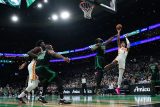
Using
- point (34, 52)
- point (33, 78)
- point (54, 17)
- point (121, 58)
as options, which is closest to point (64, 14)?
point (54, 17)

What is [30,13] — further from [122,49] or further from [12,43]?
[122,49]

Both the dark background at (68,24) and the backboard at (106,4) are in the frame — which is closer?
the backboard at (106,4)

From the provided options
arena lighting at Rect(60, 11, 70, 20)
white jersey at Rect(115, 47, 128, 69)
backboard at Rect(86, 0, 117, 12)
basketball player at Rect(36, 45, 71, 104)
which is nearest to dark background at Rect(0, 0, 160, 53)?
arena lighting at Rect(60, 11, 70, 20)

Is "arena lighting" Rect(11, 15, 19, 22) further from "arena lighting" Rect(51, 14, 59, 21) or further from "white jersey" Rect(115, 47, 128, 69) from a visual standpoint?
"white jersey" Rect(115, 47, 128, 69)

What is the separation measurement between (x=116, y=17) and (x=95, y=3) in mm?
23242

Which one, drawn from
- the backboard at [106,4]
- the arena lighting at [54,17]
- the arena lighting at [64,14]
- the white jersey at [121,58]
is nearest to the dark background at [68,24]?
the arena lighting at [54,17]

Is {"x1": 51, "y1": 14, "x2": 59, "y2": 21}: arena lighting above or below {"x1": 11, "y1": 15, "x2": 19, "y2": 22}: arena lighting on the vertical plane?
below

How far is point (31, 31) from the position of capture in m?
47.5

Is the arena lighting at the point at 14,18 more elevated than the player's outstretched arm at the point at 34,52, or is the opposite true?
the arena lighting at the point at 14,18

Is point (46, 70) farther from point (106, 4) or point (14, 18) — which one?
point (14, 18)

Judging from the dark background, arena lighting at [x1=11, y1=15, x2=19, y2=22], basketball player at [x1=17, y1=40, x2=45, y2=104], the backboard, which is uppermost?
arena lighting at [x1=11, y1=15, x2=19, y2=22]

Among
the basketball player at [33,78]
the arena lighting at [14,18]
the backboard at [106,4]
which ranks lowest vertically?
the basketball player at [33,78]

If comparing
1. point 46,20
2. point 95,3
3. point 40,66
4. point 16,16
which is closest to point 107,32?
point 46,20

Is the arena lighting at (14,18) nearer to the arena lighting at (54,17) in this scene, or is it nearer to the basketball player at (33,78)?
the arena lighting at (54,17)
